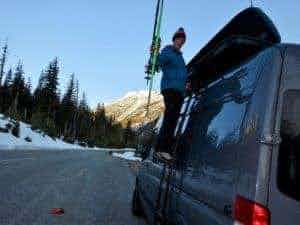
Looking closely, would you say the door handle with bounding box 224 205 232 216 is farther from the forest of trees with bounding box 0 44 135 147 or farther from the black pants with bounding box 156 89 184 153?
the forest of trees with bounding box 0 44 135 147

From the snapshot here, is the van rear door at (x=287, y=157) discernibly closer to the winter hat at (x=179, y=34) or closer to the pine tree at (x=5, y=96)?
the winter hat at (x=179, y=34)

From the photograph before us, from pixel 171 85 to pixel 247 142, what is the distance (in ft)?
11.1

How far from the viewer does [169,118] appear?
613 cm

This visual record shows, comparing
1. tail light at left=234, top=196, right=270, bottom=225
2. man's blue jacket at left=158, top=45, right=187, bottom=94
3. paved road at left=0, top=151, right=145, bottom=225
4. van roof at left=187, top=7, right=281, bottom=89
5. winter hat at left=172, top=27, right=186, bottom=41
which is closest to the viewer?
tail light at left=234, top=196, right=270, bottom=225

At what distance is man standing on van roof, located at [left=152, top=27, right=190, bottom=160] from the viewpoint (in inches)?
239

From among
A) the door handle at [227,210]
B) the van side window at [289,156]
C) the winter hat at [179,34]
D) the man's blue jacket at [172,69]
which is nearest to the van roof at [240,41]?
the man's blue jacket at [172,69]

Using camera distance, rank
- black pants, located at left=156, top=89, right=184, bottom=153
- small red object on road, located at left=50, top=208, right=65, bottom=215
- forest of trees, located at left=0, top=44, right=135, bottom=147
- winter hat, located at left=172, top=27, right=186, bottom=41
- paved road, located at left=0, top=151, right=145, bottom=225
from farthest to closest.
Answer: forest of trees, located at left=0, top=44, right=135, bottom=147, small red object on road, located at left=50, top=208, right=65, bottom=215, paved road, located at left=0, top=151, right=145, bottom=225, winter hat, located at left=172, top=27, right=186, bottom=41, black pants, located at left=156, top=89, right=184, bottom=153

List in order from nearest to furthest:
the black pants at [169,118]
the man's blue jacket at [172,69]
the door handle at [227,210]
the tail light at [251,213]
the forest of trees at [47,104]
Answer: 1. the tail light at [251,213]
2. the door handle at [227,210]
3. the black pants at [169,118]
4. the man's blue jacket at [172,69]
5. the forest of trees at [47,104]

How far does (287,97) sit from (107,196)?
29.6ft

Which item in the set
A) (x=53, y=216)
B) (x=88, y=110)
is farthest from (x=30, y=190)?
(x=88, y=110)

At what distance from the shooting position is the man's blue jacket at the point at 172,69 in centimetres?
630

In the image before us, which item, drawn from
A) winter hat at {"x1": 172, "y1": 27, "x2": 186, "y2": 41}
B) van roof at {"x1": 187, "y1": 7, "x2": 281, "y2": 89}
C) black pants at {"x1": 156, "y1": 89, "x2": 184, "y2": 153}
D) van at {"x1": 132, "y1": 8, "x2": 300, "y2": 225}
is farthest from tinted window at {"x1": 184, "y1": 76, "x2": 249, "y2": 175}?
winter hat at {"x1": 172, "y1": 27, "x2": 186, "y2": 41}

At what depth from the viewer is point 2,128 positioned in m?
47.8

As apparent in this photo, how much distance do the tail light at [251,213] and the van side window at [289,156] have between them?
168 millimetres
